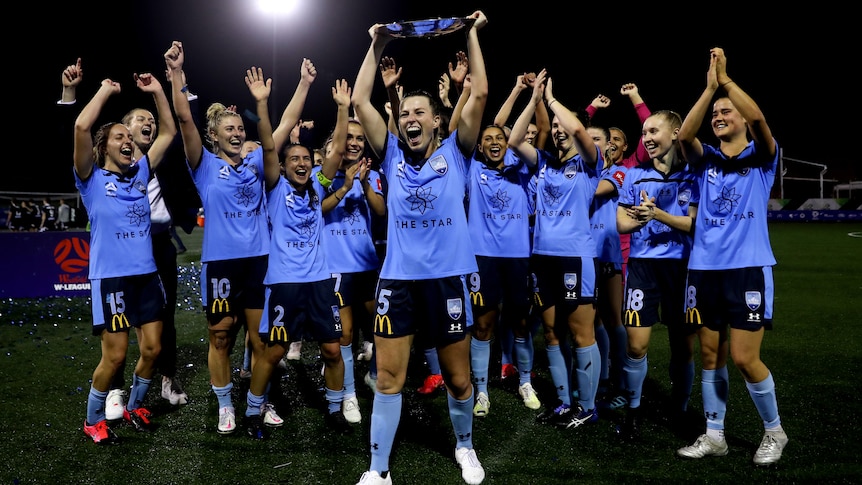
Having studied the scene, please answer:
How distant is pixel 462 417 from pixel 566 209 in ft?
6.51

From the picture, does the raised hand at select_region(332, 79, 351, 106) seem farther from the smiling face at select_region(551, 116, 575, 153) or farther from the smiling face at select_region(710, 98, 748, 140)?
the smiling face at select_region(710, 98, 748, 140)

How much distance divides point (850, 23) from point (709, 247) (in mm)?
39302

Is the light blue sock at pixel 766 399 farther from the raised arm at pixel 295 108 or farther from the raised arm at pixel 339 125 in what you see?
the raised arm at pixel 295 108

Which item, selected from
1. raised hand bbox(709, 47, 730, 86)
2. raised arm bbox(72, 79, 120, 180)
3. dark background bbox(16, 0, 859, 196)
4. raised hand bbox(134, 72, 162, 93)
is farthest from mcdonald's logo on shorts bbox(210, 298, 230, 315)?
dark background bbox(16, 0, 859, 196)

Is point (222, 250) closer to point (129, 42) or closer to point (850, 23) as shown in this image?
point (129, 42)

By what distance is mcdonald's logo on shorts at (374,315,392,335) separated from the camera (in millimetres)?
3793

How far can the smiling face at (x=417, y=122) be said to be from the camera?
3.83 metres

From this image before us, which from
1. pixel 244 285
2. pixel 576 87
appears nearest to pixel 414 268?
pixel 244 285

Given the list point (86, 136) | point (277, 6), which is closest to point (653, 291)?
point (86, 136)

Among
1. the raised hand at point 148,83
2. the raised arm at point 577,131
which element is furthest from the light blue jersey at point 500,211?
the raised hand at point 148,83

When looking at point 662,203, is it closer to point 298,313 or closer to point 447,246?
point 447,246

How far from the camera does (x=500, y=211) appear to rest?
222 inches

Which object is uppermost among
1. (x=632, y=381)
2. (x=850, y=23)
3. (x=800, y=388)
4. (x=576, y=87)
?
(x=850, y=23)

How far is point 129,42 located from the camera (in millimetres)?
28312
